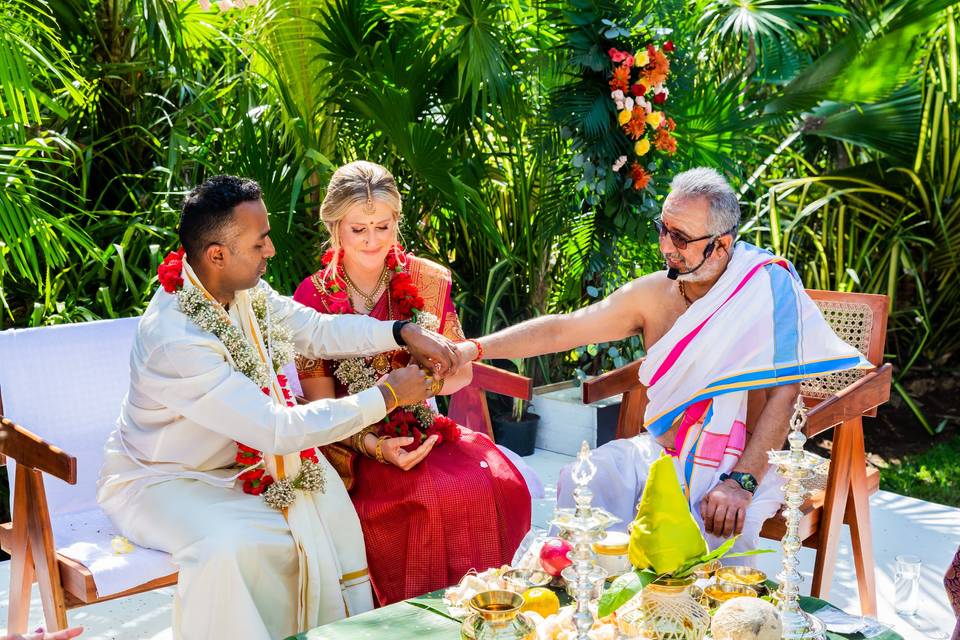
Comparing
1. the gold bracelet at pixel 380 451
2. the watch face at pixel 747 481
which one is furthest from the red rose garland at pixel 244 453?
the watch face at pixel 747 481

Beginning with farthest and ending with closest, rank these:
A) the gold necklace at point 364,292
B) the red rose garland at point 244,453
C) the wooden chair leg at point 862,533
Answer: the gold necklace at point 364,292
the wooden chair leg at point 862,533
the red rose garland at point 244,453

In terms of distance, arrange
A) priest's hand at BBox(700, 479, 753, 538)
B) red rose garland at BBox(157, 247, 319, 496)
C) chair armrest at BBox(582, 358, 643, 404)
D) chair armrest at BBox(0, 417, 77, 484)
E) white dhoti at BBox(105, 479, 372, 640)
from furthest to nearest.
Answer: chair armrest at BBox(582, 358, 643, 404)
priest's hand at BBox(700, 479, 753, 538)
red rose garland at BBox(157, 247, 319, 496)
chair armrest at BBox(0, 417, 77, 484)
white dhoti at BBox(105, 479, 372, 640)

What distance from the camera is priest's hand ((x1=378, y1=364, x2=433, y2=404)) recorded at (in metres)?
3.38

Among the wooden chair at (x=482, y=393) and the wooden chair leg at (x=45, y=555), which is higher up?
the wooden chair at (x=482, y=393)

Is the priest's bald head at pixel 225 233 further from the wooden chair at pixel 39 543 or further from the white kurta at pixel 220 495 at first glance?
the wooden chair at pixel 39 543

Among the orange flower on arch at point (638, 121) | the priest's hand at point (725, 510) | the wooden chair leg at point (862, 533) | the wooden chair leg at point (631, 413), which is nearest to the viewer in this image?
the priest's hand at point (725, 510)

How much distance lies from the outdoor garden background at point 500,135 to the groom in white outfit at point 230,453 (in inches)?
67.2

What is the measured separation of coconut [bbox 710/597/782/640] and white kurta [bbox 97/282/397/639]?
132 cm

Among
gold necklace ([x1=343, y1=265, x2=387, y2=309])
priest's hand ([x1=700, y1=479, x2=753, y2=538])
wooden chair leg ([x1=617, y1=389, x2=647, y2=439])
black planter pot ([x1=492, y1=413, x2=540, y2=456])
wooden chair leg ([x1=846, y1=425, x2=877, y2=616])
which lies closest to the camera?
priest's hand ([x1=700, y1=479, x2=753, y2=538])

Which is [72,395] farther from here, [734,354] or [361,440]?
[734,354]

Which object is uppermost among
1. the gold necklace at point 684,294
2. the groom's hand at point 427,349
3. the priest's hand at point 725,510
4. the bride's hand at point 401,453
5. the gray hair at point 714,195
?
the gray hair at point 714,195

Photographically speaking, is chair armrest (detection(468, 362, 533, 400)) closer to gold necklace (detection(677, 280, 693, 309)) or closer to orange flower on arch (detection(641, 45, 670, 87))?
gold necklace (detection(677, 280, 693, 309))

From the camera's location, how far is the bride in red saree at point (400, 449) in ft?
11.7

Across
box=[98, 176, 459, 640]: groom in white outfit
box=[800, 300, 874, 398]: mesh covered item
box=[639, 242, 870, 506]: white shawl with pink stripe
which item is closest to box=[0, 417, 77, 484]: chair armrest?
box=[98, 176, 459, 640]: groom in white outfit
